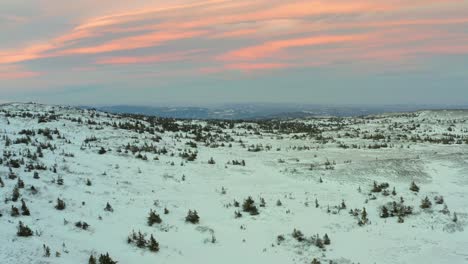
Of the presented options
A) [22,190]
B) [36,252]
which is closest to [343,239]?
[36,252]

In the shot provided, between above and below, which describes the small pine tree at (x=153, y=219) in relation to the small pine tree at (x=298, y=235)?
above

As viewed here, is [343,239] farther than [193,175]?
No

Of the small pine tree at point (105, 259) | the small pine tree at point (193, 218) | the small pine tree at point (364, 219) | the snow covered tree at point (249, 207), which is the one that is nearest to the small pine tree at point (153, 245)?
the small pine tree at point (105, 259)

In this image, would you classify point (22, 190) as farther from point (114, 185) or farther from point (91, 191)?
point (114, 185)

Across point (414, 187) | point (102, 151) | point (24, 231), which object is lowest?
point (24, 231)

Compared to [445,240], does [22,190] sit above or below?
above

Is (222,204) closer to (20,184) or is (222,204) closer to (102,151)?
(20,184)

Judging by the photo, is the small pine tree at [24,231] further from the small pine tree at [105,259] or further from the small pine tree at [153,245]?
the small pine tree at [153,245]

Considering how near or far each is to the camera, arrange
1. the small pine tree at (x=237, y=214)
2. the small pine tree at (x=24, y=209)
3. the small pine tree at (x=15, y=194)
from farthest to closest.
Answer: the small pine tree at (x=237, y=214) < the small pine tree at (x=15, y=194) < the small pine tree at (x=24, y=209)

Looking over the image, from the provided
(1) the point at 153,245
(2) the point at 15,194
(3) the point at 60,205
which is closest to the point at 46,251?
(1) the point at 153,245
